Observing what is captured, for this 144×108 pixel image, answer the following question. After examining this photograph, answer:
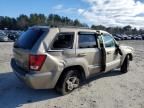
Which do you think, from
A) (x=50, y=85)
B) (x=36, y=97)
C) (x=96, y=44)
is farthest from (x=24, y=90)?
(x=96, y=44)

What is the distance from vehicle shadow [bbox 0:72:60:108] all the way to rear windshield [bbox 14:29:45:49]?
1319 mm

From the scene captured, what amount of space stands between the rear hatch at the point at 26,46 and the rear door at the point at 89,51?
124 cm

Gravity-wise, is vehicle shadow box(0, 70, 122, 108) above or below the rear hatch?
below

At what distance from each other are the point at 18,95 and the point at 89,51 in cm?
237

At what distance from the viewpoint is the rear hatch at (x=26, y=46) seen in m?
5.58

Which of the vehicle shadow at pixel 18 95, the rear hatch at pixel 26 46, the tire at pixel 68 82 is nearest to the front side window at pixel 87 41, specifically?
the tire at pixel 68 82

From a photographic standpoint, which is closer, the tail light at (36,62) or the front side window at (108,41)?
the tail light at (36,62)

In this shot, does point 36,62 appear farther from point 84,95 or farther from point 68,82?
point 84,95

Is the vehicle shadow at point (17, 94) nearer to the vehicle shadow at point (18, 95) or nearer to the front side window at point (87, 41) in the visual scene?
the vehicle shadow at point (18, 95)

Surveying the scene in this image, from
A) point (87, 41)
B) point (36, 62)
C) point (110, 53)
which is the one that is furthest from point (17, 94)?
point (110, 53)

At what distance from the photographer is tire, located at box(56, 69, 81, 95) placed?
5922 mm

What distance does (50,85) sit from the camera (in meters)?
5.66

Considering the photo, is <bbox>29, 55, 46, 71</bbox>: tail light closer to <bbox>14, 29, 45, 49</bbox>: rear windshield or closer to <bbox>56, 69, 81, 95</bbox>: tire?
<bbox>14, 29, 45, 49</bbox>: rear windshield

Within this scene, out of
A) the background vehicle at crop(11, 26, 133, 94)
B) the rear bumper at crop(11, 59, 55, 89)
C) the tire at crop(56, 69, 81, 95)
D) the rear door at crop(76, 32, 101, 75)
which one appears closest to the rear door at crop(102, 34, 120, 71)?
the background vehicle at crop(11, 26, 133, 94)
